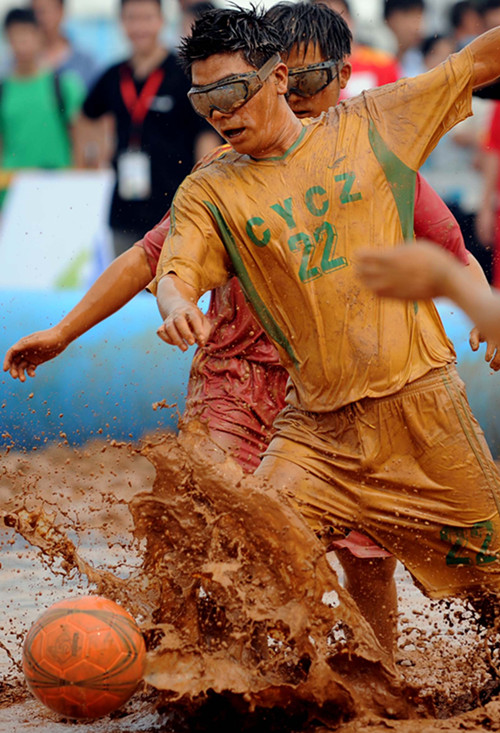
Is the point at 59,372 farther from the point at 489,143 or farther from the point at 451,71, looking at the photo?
the point at 451,71

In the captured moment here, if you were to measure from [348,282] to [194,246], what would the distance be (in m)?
0.55

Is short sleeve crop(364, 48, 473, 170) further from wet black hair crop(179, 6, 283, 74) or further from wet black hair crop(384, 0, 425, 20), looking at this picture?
wet black hair crop(384, 0, 425, 20)

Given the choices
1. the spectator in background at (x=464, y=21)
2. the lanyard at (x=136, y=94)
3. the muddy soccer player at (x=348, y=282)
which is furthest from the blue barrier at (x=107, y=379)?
the muddy soccer player at (x=348, y=282)

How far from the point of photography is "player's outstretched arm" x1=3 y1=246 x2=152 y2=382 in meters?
4.89

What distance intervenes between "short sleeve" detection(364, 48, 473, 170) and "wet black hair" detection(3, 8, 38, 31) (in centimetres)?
784

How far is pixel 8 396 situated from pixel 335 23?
18.6ft

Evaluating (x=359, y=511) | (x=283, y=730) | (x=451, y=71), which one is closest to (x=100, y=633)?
(x=283, y=730)

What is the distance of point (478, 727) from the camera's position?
13.8 ft

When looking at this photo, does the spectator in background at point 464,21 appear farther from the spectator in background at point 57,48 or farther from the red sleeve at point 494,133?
the spectator in background at point 57,48

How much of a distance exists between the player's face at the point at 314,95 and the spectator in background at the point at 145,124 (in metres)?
5.10

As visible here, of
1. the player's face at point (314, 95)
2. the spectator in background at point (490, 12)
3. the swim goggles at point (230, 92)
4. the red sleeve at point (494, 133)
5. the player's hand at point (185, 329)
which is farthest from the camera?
the spectator in background at point (490, 12)

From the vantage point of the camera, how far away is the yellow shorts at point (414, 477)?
4324 millimetres

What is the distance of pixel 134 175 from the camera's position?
10.6 m

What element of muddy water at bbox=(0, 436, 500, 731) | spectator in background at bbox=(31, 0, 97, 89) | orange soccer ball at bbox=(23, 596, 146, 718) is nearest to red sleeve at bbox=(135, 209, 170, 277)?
muddy water at bbox=(0, 436, 500, 731)
